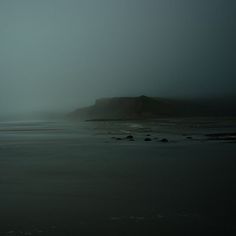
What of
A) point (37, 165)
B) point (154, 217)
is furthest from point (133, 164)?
point (154, 217)

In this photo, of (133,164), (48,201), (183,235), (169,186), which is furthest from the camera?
(133,164)

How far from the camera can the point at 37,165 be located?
13062 millimetres

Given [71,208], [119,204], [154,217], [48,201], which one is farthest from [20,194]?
[154,217]

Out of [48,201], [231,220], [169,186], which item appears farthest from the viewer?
[169,186]

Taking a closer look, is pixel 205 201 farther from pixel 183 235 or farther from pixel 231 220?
pixel 183 235

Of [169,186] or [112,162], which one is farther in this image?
[112,162]

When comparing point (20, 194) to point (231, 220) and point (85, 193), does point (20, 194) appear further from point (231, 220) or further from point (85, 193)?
point (231, 220)

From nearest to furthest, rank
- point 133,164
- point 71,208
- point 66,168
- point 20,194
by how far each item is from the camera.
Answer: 1. point 71,208
2. point 20,194
3. point 66,168
4. point 133,164

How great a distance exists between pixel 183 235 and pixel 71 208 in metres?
2.40

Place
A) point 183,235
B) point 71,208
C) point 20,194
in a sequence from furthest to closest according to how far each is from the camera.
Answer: point 20,194, point 71,208, point 183,235

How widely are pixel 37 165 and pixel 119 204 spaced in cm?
701

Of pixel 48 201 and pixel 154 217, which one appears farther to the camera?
pixel 48 201

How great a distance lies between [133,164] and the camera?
12.9 m

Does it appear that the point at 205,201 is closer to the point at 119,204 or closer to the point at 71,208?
the point at 119,204
